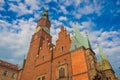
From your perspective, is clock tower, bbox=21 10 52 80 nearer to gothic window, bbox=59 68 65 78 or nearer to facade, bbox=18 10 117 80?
facade, bbox=18 10 117 80

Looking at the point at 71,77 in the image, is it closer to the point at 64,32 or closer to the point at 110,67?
the point at 64,32

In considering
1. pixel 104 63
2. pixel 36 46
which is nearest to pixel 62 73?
pixel 36 46

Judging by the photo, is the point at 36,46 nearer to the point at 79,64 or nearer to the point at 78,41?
the point at 78,41

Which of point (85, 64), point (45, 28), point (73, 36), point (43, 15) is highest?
point (43, 15)

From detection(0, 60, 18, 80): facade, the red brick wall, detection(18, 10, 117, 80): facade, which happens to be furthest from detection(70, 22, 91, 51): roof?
detection(0, 60, 18, 80): facade

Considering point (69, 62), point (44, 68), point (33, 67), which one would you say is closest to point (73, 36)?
point (69, 62)

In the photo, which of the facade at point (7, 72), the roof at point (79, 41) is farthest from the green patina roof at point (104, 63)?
the facade at point (7, 72)

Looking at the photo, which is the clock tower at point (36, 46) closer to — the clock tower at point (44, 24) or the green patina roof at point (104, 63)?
the clock tower at point (44, 24)

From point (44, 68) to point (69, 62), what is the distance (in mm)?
6509

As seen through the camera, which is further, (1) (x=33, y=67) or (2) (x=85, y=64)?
(1) (x=33, y=67)

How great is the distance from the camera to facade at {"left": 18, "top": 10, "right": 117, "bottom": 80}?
2167 centimetres

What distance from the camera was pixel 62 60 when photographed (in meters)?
25.2

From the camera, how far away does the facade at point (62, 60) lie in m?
21.7

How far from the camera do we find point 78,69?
21984 millimetres
